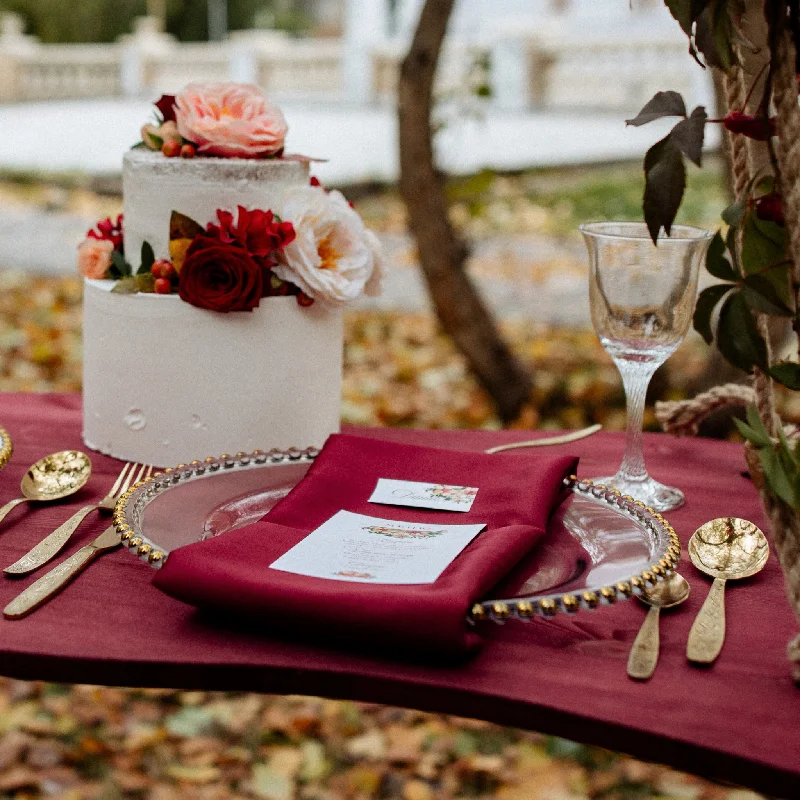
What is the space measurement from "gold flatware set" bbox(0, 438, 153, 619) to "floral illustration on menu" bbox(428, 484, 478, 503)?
0.96ft

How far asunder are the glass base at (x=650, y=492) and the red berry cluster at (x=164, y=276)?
1.75 ft

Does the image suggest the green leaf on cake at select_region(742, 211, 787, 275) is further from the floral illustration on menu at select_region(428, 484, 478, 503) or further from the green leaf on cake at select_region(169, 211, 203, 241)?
the green leaf on cake at select_region(169, 211, 203, 241)

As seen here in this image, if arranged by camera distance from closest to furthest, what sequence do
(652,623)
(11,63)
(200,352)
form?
1. (652,623)
2. (200,352)
3. (11,63)

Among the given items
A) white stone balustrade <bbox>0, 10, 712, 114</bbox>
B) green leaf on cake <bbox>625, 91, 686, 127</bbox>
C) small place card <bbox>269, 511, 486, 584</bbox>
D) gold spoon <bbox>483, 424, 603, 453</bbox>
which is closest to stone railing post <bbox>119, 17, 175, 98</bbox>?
white stone balustrade <bbox>0, 10, 712, 114</bbox>

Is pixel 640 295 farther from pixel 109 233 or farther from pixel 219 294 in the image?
pixel 109 233

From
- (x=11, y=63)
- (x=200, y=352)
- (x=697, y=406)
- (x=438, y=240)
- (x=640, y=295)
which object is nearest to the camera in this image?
(x=640, y=295)

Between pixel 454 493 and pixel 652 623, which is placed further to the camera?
pixel 454 493

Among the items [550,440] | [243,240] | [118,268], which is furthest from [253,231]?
[550,440]

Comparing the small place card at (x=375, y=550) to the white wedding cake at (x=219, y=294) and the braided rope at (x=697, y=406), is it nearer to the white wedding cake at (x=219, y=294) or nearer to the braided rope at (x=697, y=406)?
the white wedding cake at (x=219, y=294)

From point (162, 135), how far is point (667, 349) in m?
0.63

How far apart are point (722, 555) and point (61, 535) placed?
606 millimetres

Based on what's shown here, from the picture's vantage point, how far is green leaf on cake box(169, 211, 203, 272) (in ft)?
3.82

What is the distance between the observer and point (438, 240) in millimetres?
3027

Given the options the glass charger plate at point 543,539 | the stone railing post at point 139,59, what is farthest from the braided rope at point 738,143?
the stone railing post at point 139,59
